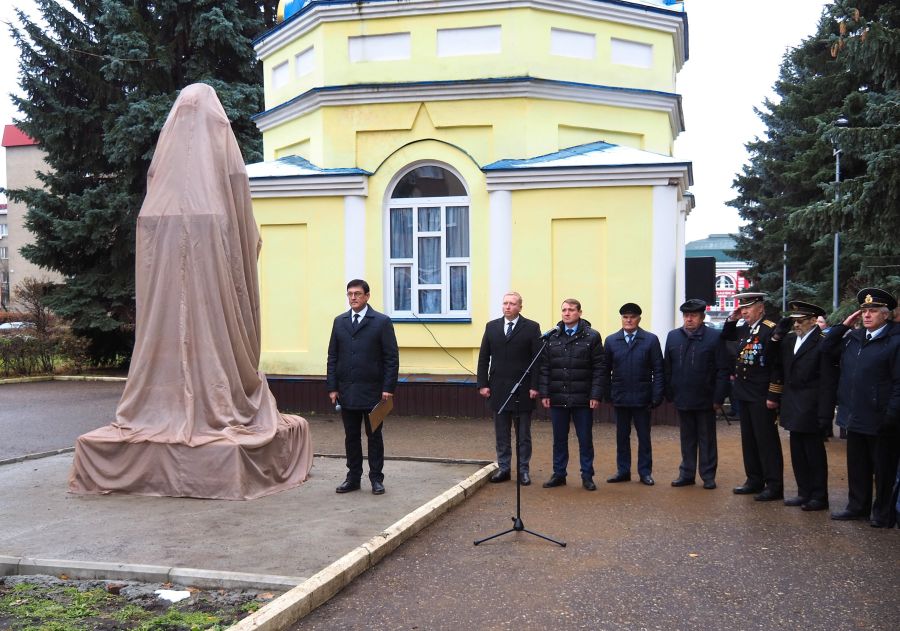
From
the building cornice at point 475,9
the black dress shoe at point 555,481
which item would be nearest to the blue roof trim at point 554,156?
the building cornice at point 475,9

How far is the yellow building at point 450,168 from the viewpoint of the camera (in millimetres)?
13844

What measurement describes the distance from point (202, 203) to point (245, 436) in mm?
2289

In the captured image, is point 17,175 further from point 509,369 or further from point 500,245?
point 509,369

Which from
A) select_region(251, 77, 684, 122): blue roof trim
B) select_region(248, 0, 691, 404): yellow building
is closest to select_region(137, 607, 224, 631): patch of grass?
select_region(248, 0, 691, 404): yellow building

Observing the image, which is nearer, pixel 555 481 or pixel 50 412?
pixel 555 481

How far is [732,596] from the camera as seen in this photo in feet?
17.5

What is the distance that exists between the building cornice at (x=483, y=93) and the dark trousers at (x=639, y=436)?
23.1ft

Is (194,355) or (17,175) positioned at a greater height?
(17,175)

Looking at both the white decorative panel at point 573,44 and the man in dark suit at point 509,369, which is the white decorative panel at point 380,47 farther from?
the man in dark suit at point 509,369

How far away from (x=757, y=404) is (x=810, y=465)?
78 cm

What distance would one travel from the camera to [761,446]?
821 centimetres

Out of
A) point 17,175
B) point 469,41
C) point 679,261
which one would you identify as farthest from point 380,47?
point 17,175

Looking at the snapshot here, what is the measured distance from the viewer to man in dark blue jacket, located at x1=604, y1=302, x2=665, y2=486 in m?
8.87

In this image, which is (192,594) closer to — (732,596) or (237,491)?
(237,491)
